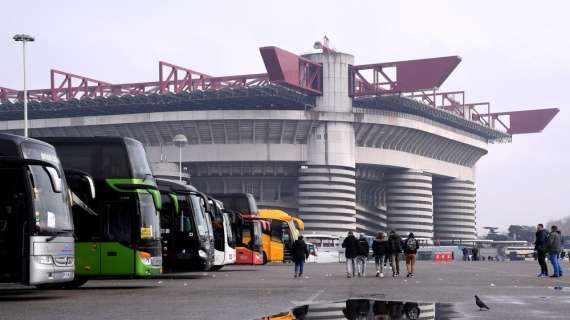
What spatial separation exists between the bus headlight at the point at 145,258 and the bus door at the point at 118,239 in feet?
0.74

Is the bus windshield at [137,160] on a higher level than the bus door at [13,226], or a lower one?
higher

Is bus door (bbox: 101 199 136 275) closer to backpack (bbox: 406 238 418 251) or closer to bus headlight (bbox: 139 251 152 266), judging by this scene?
bus headlight (bbox: 139 251 152 266)

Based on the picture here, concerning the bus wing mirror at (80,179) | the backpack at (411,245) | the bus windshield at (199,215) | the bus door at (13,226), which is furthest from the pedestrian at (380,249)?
the bus door at (13,226)

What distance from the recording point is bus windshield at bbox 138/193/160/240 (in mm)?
24938

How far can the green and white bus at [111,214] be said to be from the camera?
24.7 metres

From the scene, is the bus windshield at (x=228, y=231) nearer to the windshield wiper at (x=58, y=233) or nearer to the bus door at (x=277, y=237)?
the bus door at (x=277, y=237)

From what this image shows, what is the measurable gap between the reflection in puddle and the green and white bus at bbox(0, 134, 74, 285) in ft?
17.0

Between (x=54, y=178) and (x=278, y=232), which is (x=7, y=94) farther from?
(x=54, y=178)

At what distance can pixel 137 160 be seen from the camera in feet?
82.8

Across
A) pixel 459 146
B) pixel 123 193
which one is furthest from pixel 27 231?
pixel 459 146

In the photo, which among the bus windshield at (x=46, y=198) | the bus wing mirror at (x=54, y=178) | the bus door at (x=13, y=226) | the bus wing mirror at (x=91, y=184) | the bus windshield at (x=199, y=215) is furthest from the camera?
the bus windshield at (x=199, y=215)

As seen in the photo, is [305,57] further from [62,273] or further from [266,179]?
[62,273]

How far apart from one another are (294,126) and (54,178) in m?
93.8

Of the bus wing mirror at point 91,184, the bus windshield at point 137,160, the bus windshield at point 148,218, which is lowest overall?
the bus windshield at point 148,218
